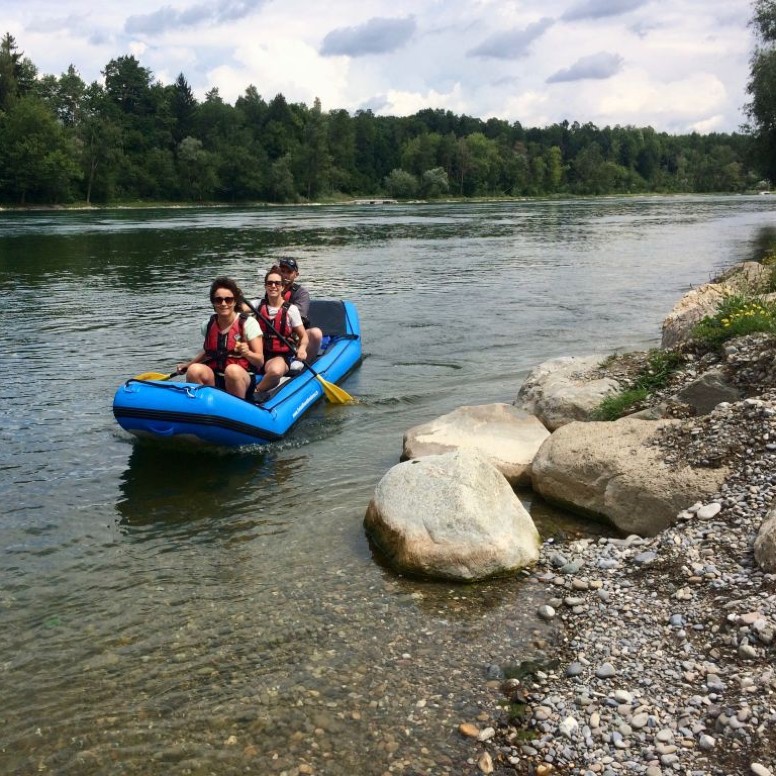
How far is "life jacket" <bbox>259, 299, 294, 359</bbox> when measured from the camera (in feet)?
26.2

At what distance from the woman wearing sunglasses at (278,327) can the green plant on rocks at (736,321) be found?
3835 mm

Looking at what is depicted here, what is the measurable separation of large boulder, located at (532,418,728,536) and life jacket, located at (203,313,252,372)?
294 centimetres

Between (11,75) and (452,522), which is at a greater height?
(11,75)

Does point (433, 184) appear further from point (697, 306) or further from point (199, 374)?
point (199, 374)

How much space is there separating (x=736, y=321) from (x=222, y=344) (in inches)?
175

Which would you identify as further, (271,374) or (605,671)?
(271,374)

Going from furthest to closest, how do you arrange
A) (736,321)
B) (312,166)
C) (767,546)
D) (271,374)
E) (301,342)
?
(312,166) → (301,342) → (271,374) → (736,321) → (767,546)

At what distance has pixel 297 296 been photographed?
907 cm

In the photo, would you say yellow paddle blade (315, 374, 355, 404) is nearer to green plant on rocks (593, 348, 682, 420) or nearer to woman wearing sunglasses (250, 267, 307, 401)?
woman wearing sunglasses (250, 267, 307, 401)

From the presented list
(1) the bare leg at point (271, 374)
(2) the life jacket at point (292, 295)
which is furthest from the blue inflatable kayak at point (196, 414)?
(2) the life jacket at point (292, 295)

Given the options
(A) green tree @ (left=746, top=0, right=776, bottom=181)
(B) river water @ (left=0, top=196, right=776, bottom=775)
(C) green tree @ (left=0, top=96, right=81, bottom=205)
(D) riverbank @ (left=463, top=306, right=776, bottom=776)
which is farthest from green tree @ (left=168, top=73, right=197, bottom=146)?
(D) riverbank @ (left=463, top=306, right=776, bottom=776)

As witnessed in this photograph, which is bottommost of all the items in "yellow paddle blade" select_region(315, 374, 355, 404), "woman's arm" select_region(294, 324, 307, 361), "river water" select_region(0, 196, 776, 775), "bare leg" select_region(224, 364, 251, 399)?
"river water" select_region(0, 196, 776, 775)

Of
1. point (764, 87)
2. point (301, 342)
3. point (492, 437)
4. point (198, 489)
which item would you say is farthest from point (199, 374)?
point (764, 87)

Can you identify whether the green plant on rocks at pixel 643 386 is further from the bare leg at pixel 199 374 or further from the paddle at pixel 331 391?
the bare leg at pixel 199 374
